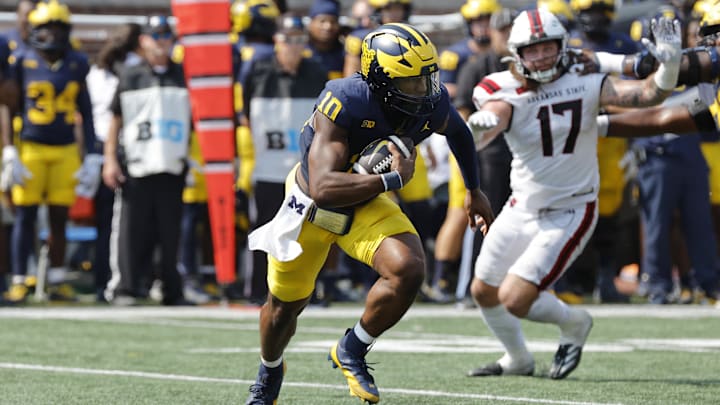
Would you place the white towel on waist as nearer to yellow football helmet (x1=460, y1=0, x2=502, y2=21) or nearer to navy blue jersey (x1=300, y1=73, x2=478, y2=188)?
navy blue jersey (x1=300, y1=73, x2=478, y2=188)

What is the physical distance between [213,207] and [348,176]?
6.14 metres

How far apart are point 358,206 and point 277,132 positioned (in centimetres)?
535

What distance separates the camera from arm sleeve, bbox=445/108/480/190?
6156 millimetres

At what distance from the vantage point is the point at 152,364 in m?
7.41

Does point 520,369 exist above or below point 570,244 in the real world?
below

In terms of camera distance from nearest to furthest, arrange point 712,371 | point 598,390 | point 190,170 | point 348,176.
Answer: point 348,176
point 598,390
point 712,371
point 190,170

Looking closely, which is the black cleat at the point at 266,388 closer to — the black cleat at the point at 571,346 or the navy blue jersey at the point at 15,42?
the black cleat at the point at 571,346

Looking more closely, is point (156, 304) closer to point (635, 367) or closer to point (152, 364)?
point (152, 364)

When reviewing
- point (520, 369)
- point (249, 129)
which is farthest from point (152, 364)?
point (249, 129)

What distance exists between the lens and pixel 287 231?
5.75m

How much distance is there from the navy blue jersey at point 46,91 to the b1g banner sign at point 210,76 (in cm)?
100

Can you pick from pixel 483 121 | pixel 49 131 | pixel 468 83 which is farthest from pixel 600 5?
pixel 483 121

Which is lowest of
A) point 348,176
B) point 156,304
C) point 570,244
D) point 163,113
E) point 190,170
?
point 156,304

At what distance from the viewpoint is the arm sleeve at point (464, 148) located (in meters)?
6.16
